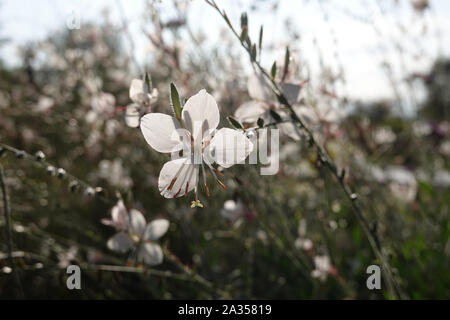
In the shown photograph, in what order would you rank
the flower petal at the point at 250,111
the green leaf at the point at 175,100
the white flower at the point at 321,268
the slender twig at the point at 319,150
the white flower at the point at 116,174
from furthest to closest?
the white flower at the point at 116,174
the white flower at the point at 321,268
the flower petal at the point at 250,111
the slender twig at the point at 319,150
the green leaf at the point at 175,100

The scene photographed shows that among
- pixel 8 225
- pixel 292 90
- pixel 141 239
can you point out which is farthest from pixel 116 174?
pixel 292 90

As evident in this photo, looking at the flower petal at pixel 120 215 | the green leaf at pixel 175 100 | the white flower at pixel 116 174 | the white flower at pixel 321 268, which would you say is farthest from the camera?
the white flower at pixel 116 174

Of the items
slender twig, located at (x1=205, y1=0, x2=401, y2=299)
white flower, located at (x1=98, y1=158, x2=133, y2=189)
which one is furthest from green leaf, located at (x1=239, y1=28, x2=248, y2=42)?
white flower, located at (x1=98, y1=158, x2=133, y2=189)

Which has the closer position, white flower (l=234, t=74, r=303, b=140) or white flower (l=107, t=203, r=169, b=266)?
white flower (l=234, t=74, r=303, b=140)

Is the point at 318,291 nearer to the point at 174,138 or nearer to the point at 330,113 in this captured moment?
the point at 330,113

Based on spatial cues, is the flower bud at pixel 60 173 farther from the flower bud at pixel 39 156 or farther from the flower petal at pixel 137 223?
the flower petal at pixel 137 223

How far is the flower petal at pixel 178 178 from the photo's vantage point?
0.68 meters

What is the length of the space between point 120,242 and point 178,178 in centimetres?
56

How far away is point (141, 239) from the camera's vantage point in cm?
118

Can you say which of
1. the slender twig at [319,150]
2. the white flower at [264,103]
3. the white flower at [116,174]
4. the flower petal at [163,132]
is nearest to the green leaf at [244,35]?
the slender twig at [319,150]

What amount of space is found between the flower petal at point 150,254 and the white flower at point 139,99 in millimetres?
452

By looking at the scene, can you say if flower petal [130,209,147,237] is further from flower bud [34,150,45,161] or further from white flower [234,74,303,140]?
white flower [234,74,303,140]

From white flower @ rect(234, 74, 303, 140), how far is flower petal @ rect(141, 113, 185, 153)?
Answer: 0.78 feet

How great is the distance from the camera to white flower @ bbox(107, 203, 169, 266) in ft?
3.71
